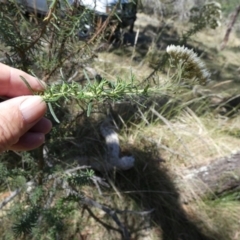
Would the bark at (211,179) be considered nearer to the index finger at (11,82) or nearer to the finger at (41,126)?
the finger at (41,126)

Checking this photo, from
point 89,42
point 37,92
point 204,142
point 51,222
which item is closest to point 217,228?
point 204,142

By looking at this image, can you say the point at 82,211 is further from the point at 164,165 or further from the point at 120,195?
the point at 164,165

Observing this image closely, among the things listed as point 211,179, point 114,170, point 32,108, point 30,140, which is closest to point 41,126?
point 30,140

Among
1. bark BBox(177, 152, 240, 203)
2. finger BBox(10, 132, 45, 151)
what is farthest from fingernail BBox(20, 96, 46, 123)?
bark BBox(177, 152, 240, 203)

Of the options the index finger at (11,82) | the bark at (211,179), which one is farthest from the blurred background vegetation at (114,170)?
the index finger at (11,82)

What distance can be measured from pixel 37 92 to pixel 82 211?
124 cm

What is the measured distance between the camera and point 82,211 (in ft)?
6.14

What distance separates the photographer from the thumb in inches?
31.7

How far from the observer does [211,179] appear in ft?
7.69

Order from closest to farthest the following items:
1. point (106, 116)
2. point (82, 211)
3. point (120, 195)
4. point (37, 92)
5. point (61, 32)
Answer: point (37, 92) → point (61, 32) → point (82, 211) → point (120, 195) → point (106, 116)

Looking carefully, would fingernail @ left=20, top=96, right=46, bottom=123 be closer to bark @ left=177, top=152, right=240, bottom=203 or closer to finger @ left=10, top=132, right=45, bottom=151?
finger @ left=10, top=132, right=45, bottom=151

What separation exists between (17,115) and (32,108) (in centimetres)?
8

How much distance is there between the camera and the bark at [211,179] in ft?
7.66

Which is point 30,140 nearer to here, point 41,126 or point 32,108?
point 41,126
